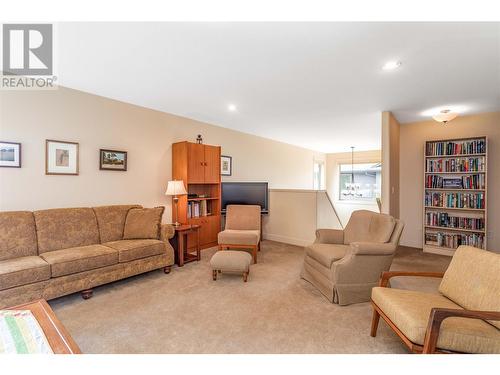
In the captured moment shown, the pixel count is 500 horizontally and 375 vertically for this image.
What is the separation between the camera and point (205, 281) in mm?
2969

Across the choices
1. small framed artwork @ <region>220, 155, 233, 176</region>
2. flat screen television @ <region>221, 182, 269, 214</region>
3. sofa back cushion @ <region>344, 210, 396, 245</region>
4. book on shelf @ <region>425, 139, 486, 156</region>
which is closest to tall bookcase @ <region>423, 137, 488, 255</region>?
book on shelf @ <region>425, 139, 486, 156</region>

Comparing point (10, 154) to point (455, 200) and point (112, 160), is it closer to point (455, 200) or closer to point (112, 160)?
point (112, 160)

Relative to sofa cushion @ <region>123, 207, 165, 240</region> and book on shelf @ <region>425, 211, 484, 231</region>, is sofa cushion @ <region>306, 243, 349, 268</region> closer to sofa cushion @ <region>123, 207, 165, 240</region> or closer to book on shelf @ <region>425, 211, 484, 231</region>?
sofa cushion @ <region>123, 207, 165, 240</region>

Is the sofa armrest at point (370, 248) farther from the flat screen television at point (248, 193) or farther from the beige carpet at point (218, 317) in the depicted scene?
the flat screen television at point (248, 193)

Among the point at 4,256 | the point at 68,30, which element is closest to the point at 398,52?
the point at 68,30

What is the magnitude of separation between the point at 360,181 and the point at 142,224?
745cm

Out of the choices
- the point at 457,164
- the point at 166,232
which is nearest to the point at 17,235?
the point at 166,232

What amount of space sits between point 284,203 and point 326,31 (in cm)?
346

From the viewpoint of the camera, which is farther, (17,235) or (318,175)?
(318,175)

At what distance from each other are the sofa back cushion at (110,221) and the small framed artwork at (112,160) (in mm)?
582

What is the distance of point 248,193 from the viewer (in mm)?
4883

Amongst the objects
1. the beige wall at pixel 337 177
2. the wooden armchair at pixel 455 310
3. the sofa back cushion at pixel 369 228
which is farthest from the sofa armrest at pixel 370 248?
the beige wall at pixel 337 177

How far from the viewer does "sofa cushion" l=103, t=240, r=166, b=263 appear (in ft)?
9.26
